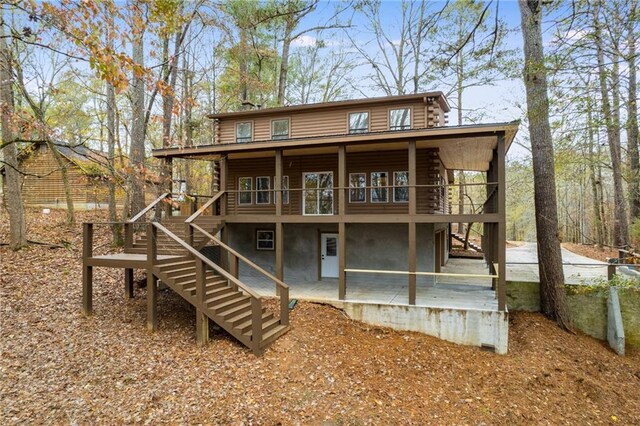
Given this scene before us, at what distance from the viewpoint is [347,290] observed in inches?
419

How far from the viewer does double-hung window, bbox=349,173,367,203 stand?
12000 mm

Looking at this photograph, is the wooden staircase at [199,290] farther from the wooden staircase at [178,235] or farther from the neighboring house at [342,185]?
the neighboring house at [342,185]

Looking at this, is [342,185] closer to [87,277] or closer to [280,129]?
[280,129]

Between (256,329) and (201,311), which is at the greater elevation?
(201,311)

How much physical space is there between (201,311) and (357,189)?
668 cm

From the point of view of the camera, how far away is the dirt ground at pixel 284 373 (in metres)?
5.38

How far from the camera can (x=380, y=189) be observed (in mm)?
11844

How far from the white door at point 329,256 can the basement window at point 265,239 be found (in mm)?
2020

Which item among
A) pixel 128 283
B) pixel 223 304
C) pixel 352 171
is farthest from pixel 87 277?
pixel 352 171

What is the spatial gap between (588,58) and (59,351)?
1173cm

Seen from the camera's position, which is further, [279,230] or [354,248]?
[354,248]

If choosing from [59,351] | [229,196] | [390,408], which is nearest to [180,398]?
[59,351]

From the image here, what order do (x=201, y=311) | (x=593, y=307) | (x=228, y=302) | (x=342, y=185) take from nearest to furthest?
(x=201, y=311) → (x=228, y=302) → (x=593, y=307) → (x=342, y=185)

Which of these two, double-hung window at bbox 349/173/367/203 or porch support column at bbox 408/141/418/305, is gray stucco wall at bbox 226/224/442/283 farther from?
porch support column at bbox 408/141/418/305
